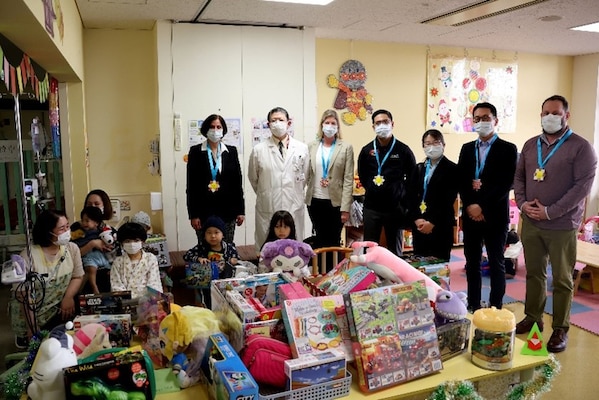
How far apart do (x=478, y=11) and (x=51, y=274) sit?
3.82 m

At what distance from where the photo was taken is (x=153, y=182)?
5.23 m

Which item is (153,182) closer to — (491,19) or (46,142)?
(46,142)

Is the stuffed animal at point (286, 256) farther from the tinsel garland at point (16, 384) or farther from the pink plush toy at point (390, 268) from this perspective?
the tinsel garland at point (16, 384)

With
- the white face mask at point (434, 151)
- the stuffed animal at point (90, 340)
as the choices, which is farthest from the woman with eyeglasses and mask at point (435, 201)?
the stuffed animal at point (90, 340)

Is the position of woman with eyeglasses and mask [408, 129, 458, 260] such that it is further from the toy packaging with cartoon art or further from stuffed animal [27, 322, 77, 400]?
stuffed animal [27, 322, 77, 400]

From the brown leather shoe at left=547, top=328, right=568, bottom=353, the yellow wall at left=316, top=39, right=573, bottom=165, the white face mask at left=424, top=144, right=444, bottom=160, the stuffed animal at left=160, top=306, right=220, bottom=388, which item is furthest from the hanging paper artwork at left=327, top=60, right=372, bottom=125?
the stuffed animal at left=160, top=306, right=220, bottom=388

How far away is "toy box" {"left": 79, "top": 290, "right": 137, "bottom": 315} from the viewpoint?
6.61 ft

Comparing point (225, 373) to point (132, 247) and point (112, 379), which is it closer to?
point (112, 379)

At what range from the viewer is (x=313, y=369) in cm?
151

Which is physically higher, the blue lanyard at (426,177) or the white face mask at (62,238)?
the blue lanyard at (426,177)

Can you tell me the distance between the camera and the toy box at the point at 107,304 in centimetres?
202

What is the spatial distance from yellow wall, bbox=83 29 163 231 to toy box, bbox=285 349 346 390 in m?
3.81

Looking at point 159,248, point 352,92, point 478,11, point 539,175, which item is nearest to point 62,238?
point 159,248

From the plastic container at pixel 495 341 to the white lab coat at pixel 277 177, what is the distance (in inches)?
91.2
